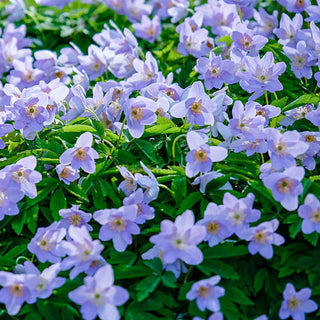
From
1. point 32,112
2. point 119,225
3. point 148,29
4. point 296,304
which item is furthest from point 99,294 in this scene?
point 148,29

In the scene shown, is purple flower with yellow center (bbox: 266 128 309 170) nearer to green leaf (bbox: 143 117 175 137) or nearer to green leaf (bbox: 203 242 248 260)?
green leaf (bbox: 203 242 248 260)

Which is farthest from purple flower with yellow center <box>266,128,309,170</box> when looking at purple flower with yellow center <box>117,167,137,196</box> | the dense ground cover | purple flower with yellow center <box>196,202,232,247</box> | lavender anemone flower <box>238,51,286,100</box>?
purple flower with yellow center <box>117,167,137,196</box>

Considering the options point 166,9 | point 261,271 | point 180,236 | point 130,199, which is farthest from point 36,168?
point 166,9

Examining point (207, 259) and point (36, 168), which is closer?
point (207, 259)

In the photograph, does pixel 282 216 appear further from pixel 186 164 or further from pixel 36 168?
pixel 36 168

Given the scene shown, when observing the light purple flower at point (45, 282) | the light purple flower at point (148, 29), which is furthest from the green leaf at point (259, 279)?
the light purple flower at point (148, 29)

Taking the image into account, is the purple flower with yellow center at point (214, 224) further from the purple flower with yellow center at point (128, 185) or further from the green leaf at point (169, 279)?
the purple flower with yellow center at point (128, 185)
